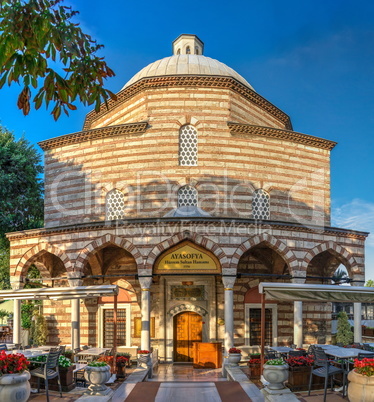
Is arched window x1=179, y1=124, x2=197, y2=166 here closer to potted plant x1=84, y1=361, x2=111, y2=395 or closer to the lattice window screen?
the lattice window screen

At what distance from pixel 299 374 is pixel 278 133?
13672 mm

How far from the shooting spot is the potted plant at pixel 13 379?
30.4 feet

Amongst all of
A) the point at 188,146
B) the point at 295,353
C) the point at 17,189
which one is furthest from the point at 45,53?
the point at 17,189

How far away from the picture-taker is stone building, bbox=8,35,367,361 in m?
21.1

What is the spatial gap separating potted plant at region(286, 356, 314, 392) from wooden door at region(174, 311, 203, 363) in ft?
30.6

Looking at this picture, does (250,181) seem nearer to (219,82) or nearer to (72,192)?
(219,82)

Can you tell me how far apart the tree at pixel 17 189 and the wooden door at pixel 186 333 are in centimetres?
1290

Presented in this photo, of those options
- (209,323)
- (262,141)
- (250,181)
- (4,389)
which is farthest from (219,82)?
(4,389)

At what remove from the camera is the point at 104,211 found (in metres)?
23.9

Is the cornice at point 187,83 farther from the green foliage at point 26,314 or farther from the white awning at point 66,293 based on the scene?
the green foliage at point 26,314

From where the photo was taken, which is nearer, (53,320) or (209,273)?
(209,273)

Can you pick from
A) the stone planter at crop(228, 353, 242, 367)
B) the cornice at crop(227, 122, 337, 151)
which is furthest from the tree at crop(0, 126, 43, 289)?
the stone planter at crop(228, 353, 242, 367)

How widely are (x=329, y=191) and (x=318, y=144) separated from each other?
252 centimetres

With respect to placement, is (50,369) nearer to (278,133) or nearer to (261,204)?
(261,204)
